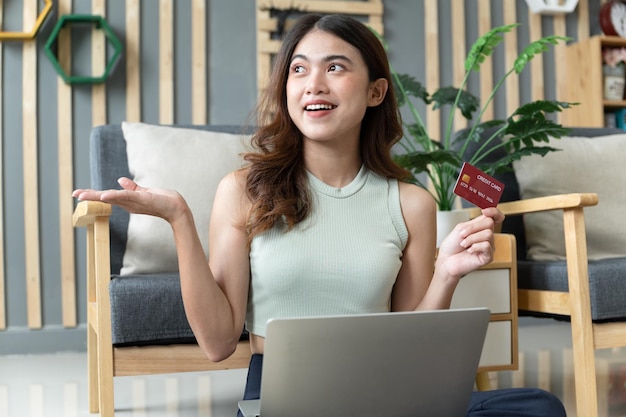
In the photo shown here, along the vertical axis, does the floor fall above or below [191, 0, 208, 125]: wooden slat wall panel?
below

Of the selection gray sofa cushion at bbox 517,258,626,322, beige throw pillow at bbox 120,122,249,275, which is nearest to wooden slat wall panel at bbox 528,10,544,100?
gray sofa cushion at bbox 517,258,626,322

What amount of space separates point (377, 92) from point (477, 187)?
12.9 inches

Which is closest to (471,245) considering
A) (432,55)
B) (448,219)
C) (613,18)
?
(448,219)

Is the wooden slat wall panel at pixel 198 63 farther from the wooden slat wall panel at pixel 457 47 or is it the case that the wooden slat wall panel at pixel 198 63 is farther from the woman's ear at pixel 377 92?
the woman's ear at pixel 377 92

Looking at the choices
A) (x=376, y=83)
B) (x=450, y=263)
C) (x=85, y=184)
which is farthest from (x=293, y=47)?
(x=85, y=184)

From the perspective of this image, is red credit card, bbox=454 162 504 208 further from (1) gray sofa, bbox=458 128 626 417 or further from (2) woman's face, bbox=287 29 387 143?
(1) gray sofa, bbox=458 128 626 417

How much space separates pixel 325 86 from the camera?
1.27 meters

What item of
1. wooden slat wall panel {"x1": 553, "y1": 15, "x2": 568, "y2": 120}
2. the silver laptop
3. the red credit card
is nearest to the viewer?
the silver laptop

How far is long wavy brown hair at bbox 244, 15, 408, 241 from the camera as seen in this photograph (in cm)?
129

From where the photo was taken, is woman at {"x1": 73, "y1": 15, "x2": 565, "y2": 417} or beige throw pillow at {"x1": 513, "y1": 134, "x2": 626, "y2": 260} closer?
woman at {"x1": 73, "y1": 15, "x2": 565, "y2": 417}

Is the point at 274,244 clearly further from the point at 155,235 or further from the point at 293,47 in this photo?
the point at 155,235

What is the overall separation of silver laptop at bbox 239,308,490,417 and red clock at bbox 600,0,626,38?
3.61m

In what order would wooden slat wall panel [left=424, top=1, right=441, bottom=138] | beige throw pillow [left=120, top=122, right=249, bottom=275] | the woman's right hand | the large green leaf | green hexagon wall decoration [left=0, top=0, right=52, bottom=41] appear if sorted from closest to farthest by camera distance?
the woman's right hand → beige throw pillow [left=120, top=122, right=249, bottom=275] → the large green leaf → green hexagon wall decoration [left=0, top=0, right=52, bottom=41] → wooden slat wall panel [left=424, top=1, right=441, bottom=138]

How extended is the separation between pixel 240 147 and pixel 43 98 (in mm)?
1483
